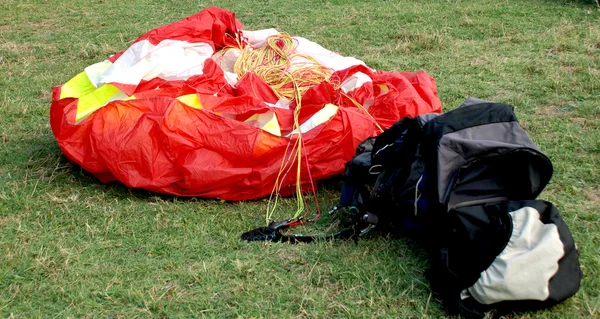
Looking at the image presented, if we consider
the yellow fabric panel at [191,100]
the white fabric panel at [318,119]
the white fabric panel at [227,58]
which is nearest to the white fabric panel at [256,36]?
the white fabric panel at [227,58]

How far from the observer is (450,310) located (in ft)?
8.78

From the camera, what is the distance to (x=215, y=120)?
3691 millimetres

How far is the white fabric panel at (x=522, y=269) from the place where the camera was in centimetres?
250

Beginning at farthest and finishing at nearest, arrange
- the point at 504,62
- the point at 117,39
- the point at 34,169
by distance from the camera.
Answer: the point at 117,39, the point at 504,62, the point at 34,169

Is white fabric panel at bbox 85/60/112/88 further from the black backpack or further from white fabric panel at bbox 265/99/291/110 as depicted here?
the black backpack

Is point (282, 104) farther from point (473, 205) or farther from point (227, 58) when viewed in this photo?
point (473, 205)

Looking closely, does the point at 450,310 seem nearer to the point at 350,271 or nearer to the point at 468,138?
the point at 350,271

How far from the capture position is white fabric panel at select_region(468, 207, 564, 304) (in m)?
2.50

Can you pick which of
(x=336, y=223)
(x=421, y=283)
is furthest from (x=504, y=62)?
(x=421, y=283)

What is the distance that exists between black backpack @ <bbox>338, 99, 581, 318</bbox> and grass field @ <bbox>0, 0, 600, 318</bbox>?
5.9 inches

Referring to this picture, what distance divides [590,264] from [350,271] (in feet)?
3.57

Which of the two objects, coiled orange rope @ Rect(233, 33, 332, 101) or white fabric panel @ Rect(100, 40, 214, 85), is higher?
white fabric panel @ Rect(100, 40, 214, 85)

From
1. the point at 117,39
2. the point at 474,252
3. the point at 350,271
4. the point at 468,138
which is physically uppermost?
the point at 468,138

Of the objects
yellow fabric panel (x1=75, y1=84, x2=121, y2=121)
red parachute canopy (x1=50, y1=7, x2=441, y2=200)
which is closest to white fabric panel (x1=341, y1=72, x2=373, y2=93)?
red parachute canopy (x1=50, y1=7, x2=441, y2=200)
